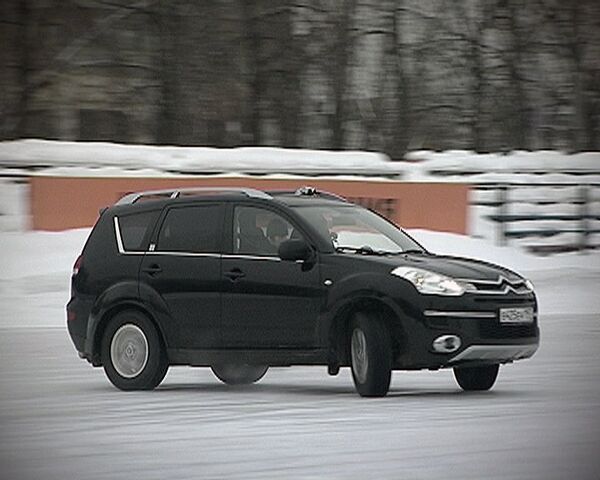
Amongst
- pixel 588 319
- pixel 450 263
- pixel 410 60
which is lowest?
pixel 588 319

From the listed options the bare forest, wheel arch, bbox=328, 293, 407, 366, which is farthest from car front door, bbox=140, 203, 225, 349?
the bare forest

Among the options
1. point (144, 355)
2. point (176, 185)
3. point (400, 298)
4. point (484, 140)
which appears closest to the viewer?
point (400, 298)

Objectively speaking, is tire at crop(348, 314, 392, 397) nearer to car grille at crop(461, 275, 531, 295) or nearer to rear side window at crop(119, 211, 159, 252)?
car grille at crop(461, 275, 531, 295)

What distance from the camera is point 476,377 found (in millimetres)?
7402

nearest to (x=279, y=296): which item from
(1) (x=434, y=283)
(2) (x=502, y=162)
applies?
(1) (x=434, y=283)

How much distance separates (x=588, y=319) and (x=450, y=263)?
4.57 metres

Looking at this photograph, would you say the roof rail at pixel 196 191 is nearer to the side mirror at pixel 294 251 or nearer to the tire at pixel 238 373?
the side mirror at pixel 294 251

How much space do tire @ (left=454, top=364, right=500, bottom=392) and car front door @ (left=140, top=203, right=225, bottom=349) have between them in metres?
1.10

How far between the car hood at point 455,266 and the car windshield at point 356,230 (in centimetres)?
17

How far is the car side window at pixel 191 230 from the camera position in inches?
290

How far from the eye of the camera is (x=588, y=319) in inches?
448

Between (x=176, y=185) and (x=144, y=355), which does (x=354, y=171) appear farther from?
(x=144, y=355)

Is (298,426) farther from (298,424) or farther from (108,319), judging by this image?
(108,319)

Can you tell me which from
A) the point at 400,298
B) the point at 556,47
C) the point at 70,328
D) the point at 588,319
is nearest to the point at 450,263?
the point at 400,298
